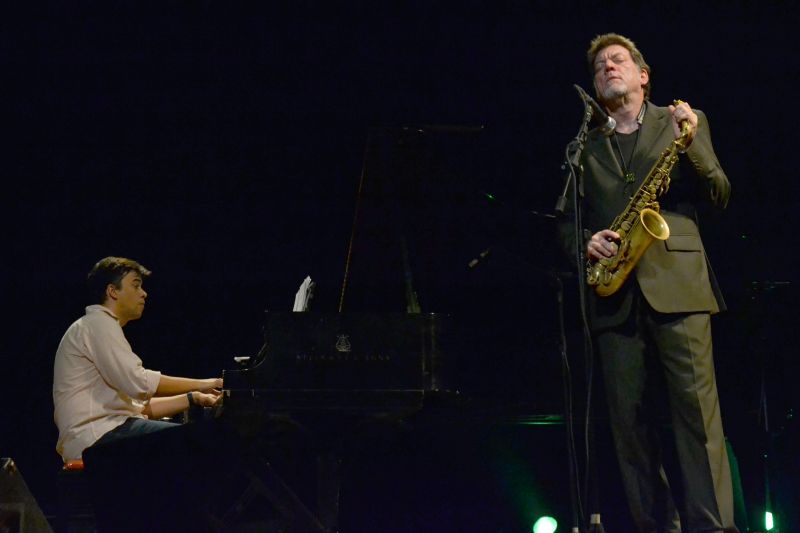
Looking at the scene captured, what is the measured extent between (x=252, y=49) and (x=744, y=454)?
3402 mm

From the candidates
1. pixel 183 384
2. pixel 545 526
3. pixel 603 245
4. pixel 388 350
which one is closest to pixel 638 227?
pixel 603 245

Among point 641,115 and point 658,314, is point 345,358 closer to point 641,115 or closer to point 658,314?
point 658,314

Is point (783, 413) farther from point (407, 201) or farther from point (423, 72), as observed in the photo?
point (423, 72)

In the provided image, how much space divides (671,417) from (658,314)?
0.34 meters

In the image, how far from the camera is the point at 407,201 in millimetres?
3717

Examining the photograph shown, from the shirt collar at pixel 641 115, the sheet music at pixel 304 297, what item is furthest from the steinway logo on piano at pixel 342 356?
the shirt collar at pixel 641 115

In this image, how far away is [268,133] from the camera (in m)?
5.26

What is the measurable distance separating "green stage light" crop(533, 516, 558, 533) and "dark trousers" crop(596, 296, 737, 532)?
67.9 inches

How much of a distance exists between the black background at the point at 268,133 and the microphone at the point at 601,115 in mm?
1696

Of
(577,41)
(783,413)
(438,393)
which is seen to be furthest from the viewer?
(577,41)

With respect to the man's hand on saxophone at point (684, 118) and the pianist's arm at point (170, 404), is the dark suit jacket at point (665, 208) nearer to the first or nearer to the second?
the man's hand on saxophone at point (684, 118)

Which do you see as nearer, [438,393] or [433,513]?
[438,393]

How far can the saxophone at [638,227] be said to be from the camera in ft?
9.66

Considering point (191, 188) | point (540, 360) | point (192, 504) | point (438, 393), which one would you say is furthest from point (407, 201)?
point (191, 188)
